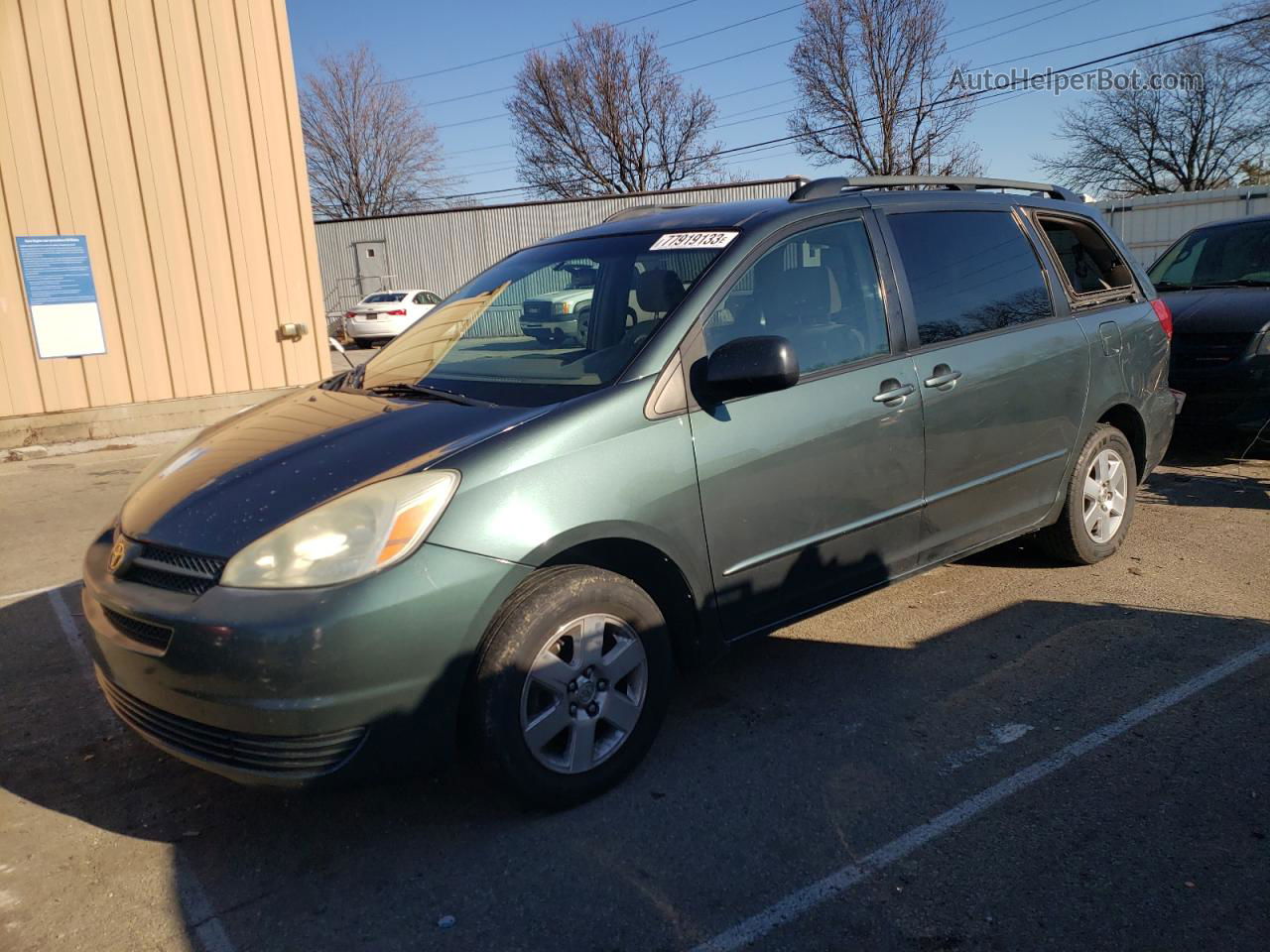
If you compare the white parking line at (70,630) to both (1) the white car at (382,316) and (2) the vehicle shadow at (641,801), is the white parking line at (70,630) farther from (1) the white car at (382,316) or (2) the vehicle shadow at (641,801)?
(1) the white car at (382,316)

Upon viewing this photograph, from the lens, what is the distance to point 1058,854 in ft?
8.82

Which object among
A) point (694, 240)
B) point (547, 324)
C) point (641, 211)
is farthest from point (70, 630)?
point (694, 240)

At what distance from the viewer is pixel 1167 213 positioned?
19.2m

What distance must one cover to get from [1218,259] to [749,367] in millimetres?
6667

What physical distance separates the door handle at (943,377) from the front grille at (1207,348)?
4007 mm

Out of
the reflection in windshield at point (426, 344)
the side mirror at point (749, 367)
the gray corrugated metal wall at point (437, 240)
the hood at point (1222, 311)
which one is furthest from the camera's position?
the gray corrugated metal wall at point (437, 240)

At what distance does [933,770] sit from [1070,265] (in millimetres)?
2912

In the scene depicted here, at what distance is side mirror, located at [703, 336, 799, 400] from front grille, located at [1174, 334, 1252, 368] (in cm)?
510

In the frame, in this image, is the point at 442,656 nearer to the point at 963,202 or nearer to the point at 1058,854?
the point at 1058,854

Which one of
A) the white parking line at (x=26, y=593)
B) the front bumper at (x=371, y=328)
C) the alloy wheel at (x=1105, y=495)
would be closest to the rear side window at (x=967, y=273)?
the alloy wheel at (x=1105, y=495)

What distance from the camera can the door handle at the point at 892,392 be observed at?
371 cm

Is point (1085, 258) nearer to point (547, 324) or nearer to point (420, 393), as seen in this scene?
point (547, 324)

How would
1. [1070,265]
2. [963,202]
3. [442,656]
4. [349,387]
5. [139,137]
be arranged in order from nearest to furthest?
1. [442,656]
2. [349,387]
3. [963,202]
4. [1070,265]
5. [139,137]

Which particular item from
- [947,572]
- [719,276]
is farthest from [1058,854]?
[947,572]
